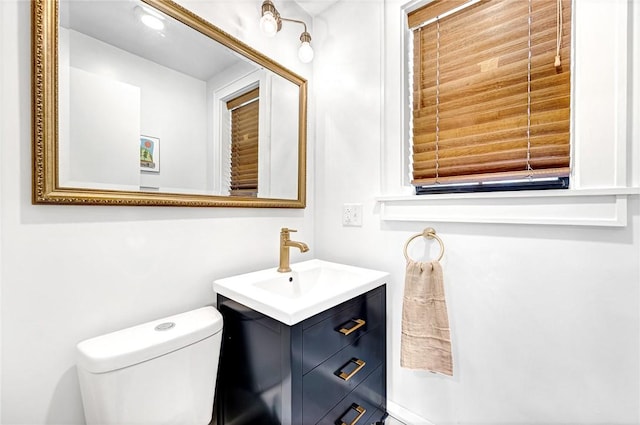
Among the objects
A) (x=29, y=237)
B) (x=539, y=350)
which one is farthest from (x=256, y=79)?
(x=539, y=350)

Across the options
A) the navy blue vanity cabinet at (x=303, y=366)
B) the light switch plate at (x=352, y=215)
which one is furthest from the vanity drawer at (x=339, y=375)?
the light switch plate at (x=352, y=215)

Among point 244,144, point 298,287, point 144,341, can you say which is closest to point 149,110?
point 244,144

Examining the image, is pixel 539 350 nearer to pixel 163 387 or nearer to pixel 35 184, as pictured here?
pixel 163 387

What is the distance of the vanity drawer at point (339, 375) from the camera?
0.89m

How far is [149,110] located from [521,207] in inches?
55.6

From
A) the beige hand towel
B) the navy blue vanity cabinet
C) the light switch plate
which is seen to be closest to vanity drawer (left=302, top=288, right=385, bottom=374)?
the navy blue vanity cabinet

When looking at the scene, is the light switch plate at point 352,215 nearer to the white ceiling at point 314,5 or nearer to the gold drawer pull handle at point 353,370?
the gold drawer pull handle at point 353,370

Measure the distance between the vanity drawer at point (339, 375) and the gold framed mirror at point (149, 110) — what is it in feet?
2.49

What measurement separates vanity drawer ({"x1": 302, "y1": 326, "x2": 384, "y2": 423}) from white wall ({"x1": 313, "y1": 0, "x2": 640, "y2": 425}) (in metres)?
0.21

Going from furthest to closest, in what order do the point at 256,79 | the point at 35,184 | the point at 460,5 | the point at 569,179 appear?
the point at 256,79, the point at 460,5, the point at 569,179, the point at 35,184

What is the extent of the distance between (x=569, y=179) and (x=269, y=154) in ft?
4.12

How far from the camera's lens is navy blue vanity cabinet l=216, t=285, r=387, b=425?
2.80 feet

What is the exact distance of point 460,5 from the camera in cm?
117

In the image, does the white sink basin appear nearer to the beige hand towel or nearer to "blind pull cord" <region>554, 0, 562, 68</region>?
the beige hand towel
